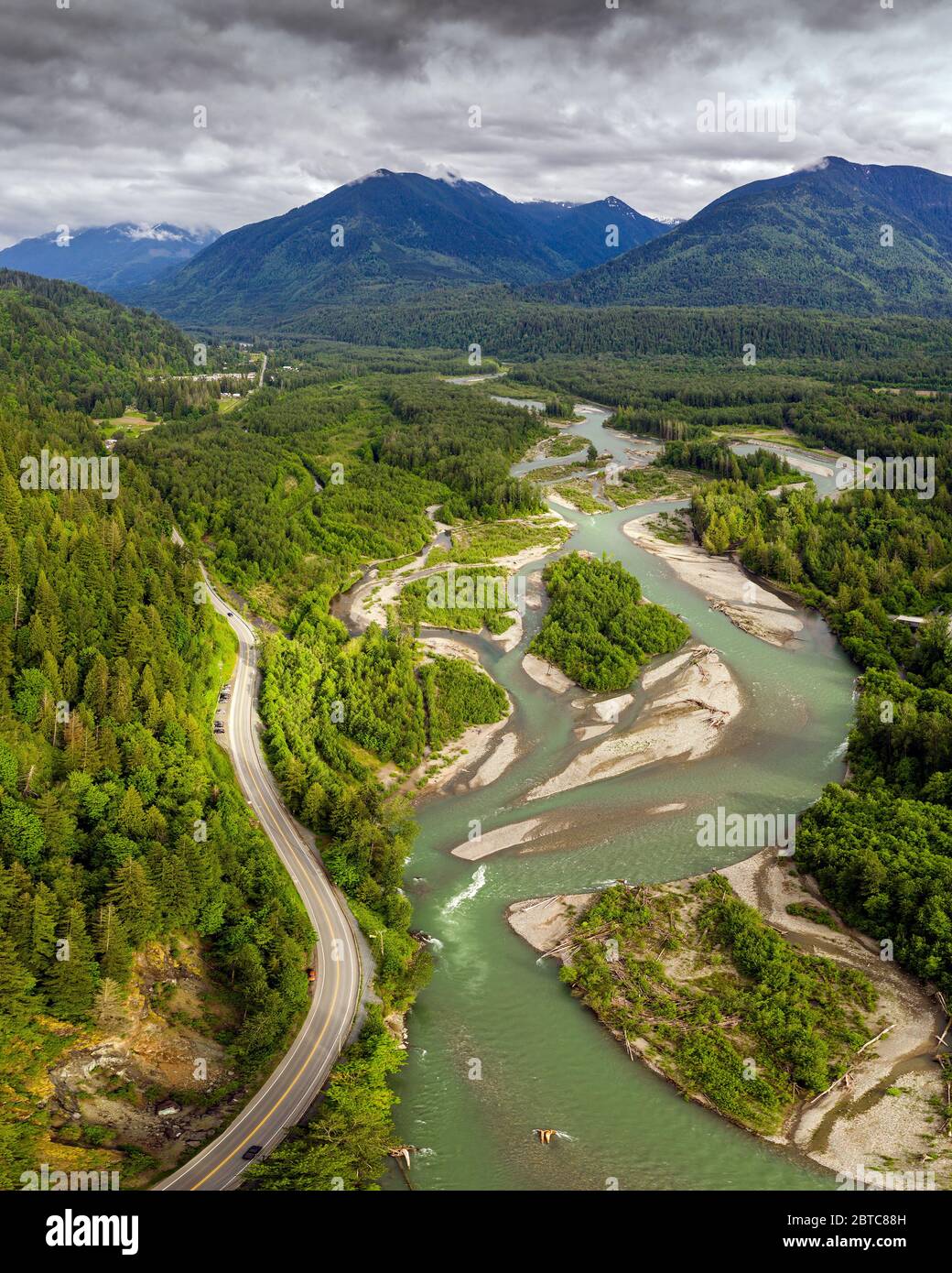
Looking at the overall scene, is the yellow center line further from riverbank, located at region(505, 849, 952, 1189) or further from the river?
riverbank, located at region(505, 849, 952, 1189)

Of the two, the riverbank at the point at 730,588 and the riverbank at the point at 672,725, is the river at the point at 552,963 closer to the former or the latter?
the riverbank at the point at 672,725

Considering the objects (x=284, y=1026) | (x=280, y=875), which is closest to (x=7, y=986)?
(x=284, y=1026)

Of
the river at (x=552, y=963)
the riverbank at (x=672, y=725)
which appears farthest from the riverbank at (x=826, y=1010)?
the riverbank at (x=672, y=725)

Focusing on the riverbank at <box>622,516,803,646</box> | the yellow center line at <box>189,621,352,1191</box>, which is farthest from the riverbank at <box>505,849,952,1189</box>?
the riverbank at <box>622,516,803,646</box>

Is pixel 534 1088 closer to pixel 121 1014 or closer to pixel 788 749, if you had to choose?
pixel 121 1014

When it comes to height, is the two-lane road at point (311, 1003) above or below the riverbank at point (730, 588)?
below

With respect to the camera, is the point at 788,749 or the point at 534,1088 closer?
the point at 534,1088

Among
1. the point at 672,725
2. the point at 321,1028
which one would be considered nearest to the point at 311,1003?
the point at 321,1028
